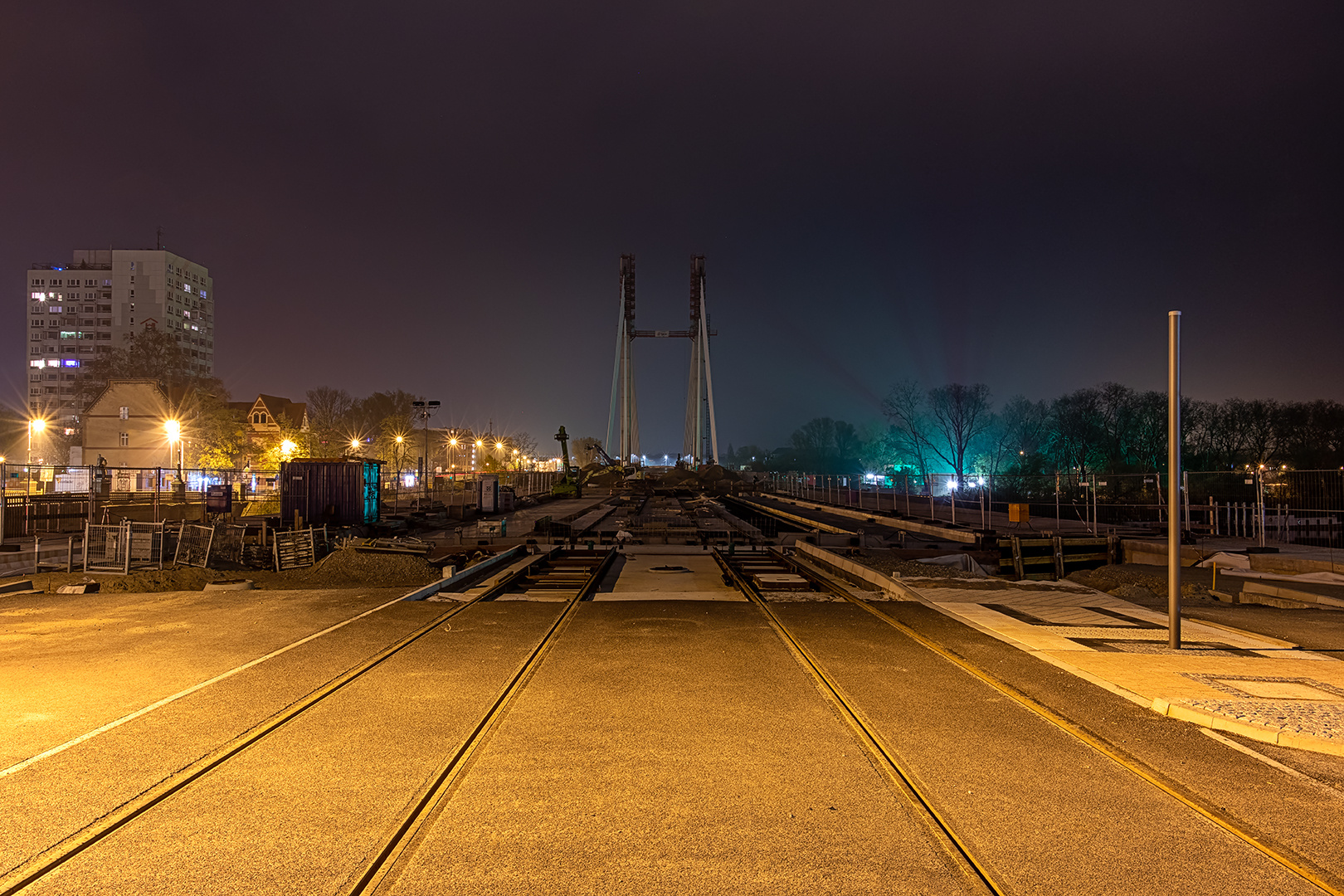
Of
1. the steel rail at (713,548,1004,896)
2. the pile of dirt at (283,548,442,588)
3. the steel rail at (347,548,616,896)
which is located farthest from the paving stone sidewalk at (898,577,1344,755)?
the pile of dirt at (283,548,442,588)

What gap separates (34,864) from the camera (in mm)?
4195

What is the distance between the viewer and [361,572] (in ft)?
51.7

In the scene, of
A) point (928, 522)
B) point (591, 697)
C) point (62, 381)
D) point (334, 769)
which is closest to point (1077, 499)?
point (928, 522)

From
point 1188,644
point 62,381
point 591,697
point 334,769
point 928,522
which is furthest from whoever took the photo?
point 62,381

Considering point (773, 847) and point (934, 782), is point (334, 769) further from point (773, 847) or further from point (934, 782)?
point (934, 782)

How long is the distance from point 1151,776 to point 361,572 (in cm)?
1449

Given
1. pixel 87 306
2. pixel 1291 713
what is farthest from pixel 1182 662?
pixel 87 306

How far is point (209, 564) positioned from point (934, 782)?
17685 millimetres

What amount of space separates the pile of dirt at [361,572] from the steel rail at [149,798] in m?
7.48

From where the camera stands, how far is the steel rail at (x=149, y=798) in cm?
413

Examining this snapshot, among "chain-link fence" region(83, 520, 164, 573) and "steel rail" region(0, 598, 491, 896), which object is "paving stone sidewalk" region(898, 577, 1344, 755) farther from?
"chain-link fence" region(83, 520, 164, 573)

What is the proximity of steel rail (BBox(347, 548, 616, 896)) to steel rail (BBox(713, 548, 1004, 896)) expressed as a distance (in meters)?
3.19

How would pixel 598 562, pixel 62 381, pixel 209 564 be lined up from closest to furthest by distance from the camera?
pixel 209 564, pixel 598 562, pixel 62 381

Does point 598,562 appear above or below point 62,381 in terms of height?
below
